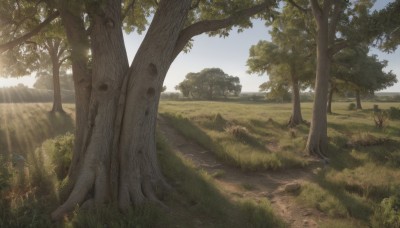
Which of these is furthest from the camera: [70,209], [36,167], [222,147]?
[222,147]

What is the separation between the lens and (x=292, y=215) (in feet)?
24.0

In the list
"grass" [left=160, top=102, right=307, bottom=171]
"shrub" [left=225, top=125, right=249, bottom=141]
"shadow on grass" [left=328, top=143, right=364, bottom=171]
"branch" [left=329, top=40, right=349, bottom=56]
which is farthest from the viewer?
"shrub" [left=225, top=125, right=249, bottom=141]

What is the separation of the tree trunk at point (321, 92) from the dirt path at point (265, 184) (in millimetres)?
2367

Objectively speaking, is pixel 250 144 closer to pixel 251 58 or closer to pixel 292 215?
pixel 292 215

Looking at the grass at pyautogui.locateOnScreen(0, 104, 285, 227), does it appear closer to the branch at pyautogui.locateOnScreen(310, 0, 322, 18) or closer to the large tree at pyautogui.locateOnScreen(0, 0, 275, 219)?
the large tree at pyautogui.locateOnScreen(0, 0, 275, 219)

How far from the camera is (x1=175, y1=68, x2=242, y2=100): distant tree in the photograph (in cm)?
8525

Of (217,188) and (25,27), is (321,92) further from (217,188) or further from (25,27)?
(25,27)

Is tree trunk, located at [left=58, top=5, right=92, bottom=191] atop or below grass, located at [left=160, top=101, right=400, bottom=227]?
atop

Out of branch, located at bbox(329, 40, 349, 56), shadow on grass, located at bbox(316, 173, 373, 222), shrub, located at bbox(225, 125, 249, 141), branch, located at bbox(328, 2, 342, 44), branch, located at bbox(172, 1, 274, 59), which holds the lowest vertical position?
shadow on grass, located at bbox(316, 173, 373, 222)

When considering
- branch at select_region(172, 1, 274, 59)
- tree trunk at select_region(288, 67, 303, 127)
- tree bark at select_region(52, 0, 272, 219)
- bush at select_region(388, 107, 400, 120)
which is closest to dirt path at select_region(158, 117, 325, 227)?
tree bark at select_region(52, 0, 272, 219)

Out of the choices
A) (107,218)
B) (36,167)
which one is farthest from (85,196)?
(36,167)

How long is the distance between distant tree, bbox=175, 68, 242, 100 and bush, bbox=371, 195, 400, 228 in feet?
244

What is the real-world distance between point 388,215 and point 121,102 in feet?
20.2

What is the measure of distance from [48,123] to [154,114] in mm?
13986
